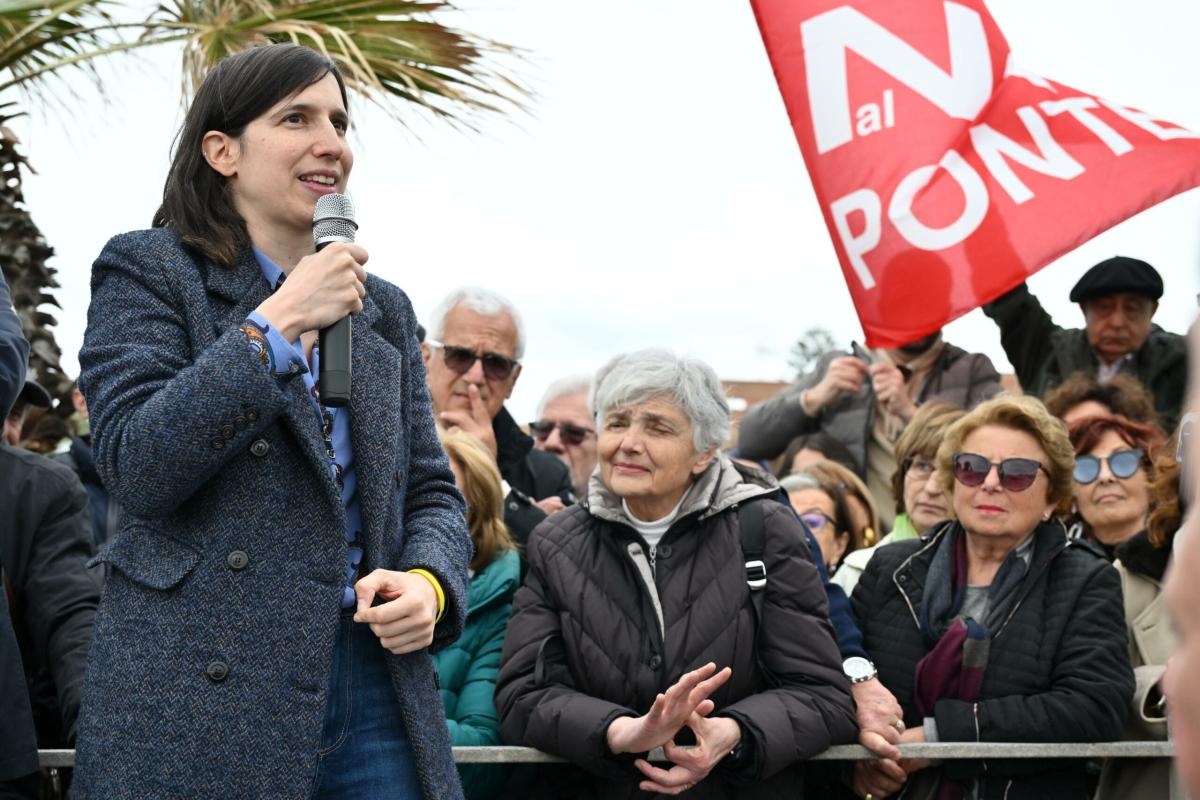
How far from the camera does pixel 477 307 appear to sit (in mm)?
5281

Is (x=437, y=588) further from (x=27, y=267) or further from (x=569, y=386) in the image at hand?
(x=27, y=267)

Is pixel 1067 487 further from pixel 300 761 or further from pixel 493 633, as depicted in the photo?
pixel 300 761

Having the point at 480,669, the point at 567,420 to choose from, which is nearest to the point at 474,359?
the point at 480,669

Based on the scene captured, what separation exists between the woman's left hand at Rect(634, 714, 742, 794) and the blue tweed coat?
1.17 metres

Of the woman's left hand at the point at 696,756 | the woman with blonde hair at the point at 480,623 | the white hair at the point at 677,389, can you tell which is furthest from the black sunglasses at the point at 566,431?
the woman's left hand at the point at 696,756

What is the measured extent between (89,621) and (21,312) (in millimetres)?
5740

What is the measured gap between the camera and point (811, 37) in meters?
4.85

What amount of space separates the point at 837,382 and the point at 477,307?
6.42 ft

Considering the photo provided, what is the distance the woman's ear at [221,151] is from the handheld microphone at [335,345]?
24 cm

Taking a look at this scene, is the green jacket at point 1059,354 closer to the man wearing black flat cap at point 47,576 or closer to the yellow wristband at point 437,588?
the man wearing black flat cap at point 47,576

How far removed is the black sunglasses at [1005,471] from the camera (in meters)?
4.27

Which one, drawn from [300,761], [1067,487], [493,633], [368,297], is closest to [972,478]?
[1067,487]

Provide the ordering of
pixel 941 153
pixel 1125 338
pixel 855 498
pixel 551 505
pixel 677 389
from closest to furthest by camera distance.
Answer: pixel 677 389 < pixel 941 153 < pixel 551 505 < pixel 855 498 < pixel 1125 338

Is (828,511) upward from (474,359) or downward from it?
downward
